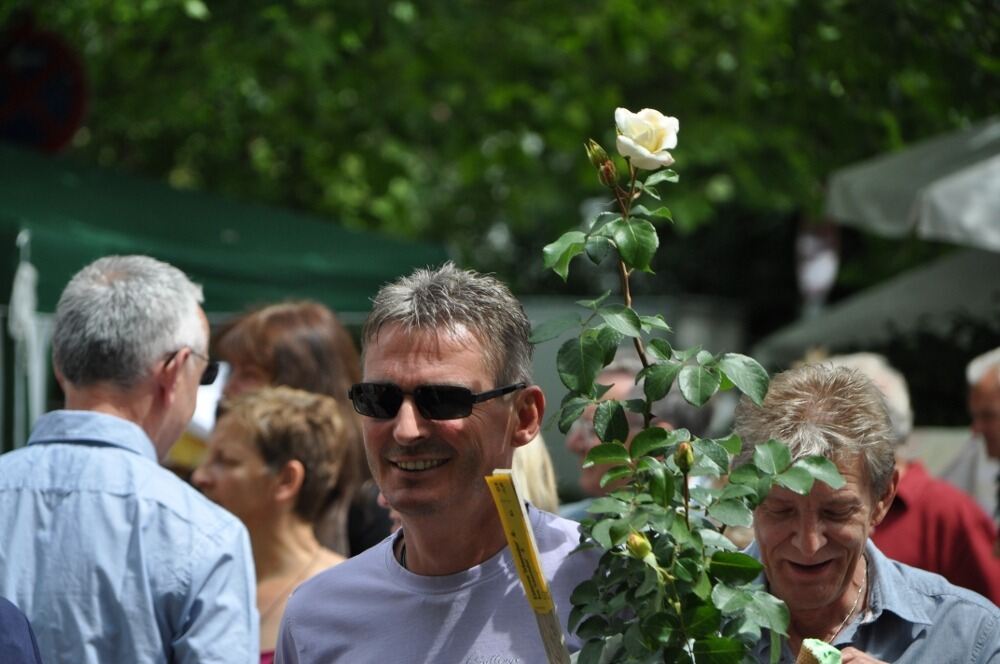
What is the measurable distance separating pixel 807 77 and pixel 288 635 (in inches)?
208

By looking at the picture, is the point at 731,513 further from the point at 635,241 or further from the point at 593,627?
the point at 635,241

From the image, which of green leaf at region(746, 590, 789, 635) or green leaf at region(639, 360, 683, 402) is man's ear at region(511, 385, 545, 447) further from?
green leaf at region(746, 590, 789, 635)

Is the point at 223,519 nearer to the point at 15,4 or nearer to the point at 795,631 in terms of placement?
the point at 795,631

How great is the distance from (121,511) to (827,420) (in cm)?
142

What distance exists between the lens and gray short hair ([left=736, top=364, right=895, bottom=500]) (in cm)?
239


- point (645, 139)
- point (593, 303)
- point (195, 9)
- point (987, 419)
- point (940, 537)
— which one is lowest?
point (940, 537)

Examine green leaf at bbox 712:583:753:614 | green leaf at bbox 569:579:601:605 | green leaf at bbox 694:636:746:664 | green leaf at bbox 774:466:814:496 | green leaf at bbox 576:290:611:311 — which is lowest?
green leaf at bbox 694:636:746:664

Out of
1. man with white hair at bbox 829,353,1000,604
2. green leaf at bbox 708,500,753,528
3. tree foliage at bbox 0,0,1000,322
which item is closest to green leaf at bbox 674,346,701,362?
green leaf at bbox 708,500,753,528

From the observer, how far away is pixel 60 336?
3068 millimetres

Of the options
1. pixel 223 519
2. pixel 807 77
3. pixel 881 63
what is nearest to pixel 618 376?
pixel 223 519

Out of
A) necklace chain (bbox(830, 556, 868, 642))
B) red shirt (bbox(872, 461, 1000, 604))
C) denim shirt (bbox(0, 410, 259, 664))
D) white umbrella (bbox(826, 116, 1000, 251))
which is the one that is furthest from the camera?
white umbrella (bbox(826, 116, 1000, 251))

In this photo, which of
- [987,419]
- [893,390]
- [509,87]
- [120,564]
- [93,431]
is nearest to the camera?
[120,564]

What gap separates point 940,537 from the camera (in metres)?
4.06

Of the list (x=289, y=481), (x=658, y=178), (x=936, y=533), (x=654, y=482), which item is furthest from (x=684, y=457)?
(x=936, y=533)
